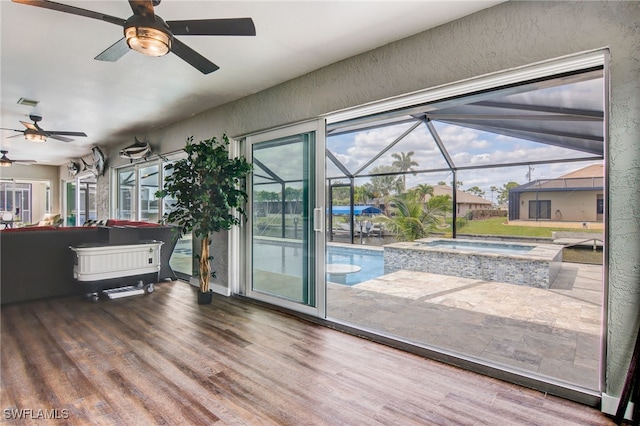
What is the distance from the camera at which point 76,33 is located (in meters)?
2.66

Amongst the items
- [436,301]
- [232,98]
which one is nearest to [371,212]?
[436,301]

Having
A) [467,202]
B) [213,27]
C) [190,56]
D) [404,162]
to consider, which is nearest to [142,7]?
[213,27]

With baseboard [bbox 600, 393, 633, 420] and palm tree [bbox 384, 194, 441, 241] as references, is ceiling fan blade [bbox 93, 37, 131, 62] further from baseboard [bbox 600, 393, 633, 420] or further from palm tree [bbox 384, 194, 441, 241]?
palm tree [bbox 384, 194, 441, 241]

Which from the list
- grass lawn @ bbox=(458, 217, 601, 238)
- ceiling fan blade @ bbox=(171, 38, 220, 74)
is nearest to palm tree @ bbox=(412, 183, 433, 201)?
grass lawn @ bbox=(458, 217, 601, 238)

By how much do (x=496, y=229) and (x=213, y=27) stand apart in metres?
8.08

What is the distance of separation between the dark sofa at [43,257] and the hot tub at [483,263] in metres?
4.26

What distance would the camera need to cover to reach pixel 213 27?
1980 millimetres

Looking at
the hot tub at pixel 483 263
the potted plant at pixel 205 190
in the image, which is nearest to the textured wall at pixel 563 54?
the potted plant at pixel 205 190

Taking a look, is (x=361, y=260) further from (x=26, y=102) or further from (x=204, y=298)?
(x=26, y=102)

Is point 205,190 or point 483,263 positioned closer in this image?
point 205,190

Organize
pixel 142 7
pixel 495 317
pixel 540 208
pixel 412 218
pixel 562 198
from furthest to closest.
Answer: pixel 412 218, pixel 540 208, pixel 562 198, pixel 495 317, pixel 142 7

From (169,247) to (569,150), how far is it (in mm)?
7757

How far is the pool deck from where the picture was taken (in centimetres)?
267

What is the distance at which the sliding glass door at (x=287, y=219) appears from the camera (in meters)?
3.44
